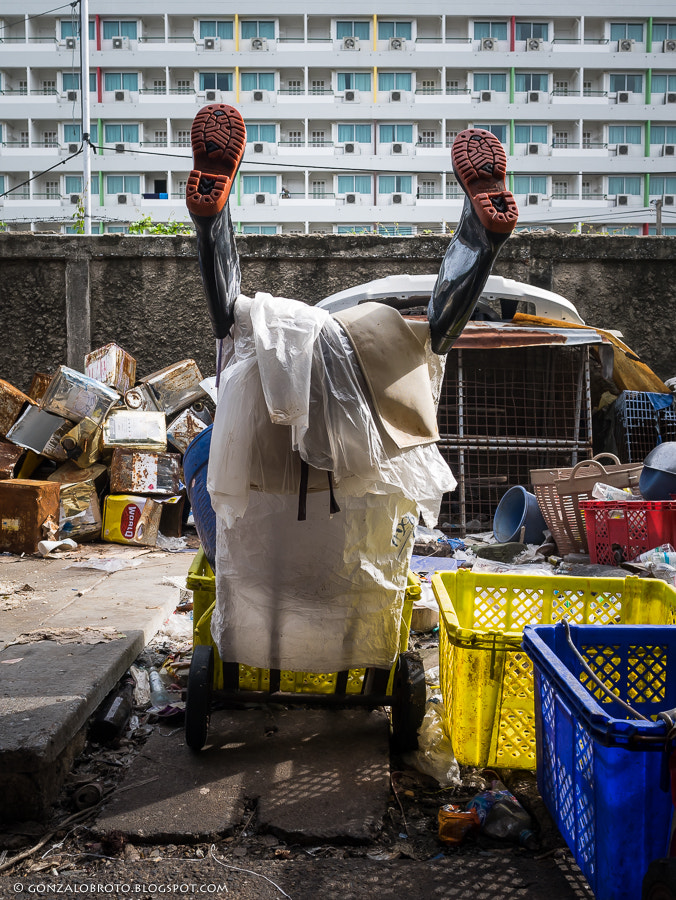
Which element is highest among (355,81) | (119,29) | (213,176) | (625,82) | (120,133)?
(119,29)

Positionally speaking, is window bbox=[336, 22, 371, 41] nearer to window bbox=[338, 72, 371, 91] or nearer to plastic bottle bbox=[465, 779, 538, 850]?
window bbox=[338, 72, 371, 91]

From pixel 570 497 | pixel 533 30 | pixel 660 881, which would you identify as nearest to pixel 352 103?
pixel 533 30

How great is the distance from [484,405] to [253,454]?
4423 mm

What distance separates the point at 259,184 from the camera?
4109 cm

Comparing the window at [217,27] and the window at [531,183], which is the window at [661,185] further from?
the window at [217,27]

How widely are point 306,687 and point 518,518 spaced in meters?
3.40

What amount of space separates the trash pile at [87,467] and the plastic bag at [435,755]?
11.7ft

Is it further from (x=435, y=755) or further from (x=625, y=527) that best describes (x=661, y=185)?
(x=435, y=755)

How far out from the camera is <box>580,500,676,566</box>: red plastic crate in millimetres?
4051

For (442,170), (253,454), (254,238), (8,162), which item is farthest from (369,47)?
(253,454)

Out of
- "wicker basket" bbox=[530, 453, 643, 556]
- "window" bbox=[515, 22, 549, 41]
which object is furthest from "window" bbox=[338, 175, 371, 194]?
"wicker basket" bbox=[530, 453, 643, 556]

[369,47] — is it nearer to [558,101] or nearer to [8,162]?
[558,101]

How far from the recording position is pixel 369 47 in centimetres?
4191

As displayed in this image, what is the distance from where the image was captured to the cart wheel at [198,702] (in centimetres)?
230
